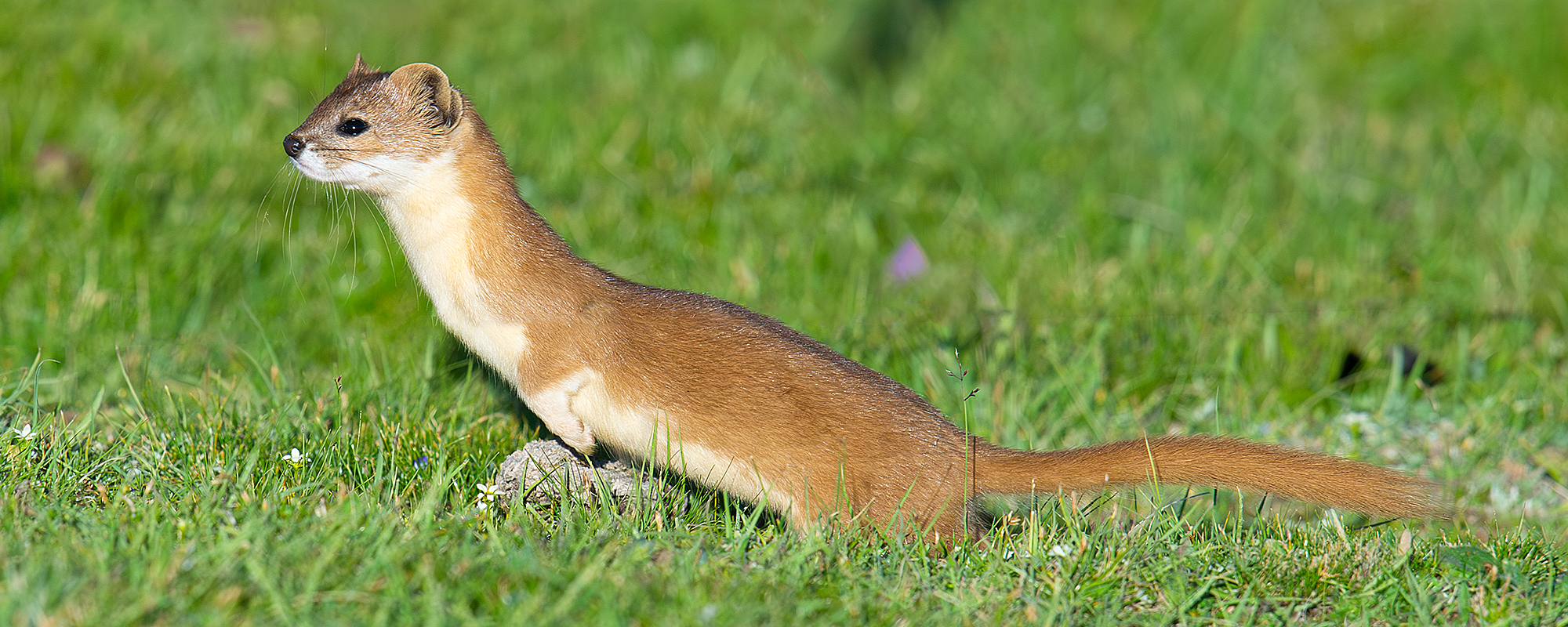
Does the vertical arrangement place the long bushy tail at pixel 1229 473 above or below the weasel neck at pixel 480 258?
below

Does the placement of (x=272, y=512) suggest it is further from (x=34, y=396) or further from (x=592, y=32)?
(x=592, y=32)

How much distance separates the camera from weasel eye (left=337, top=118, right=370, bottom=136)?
325cm

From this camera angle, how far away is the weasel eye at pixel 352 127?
→ 3.25m

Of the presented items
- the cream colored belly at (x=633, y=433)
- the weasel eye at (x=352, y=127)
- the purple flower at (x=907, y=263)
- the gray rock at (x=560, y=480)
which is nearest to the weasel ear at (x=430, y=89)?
the weasel eye at (x=352, y=127)

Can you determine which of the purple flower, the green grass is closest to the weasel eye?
the green grass

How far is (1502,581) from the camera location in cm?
287

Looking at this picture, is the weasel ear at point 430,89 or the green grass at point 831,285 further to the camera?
the weasel ear at point 430,89

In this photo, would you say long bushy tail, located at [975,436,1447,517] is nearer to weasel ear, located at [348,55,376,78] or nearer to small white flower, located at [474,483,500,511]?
small white flower, located at [474,483,500,511]

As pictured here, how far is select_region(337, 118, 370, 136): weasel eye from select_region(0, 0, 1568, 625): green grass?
70 cm

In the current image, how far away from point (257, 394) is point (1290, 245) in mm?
3875

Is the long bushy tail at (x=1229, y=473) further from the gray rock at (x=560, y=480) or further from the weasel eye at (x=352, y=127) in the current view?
the weasel eye at (x=352, y=127)

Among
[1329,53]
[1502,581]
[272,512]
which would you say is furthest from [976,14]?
[272,512]

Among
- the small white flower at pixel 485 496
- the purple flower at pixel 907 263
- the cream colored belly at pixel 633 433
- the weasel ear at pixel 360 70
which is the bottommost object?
the purple flower at pixel 907 263

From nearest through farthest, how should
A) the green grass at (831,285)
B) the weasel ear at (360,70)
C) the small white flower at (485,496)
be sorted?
the green grass at (831,285)
the small white flower at (485,496)
the weasel ear at (360,70)
